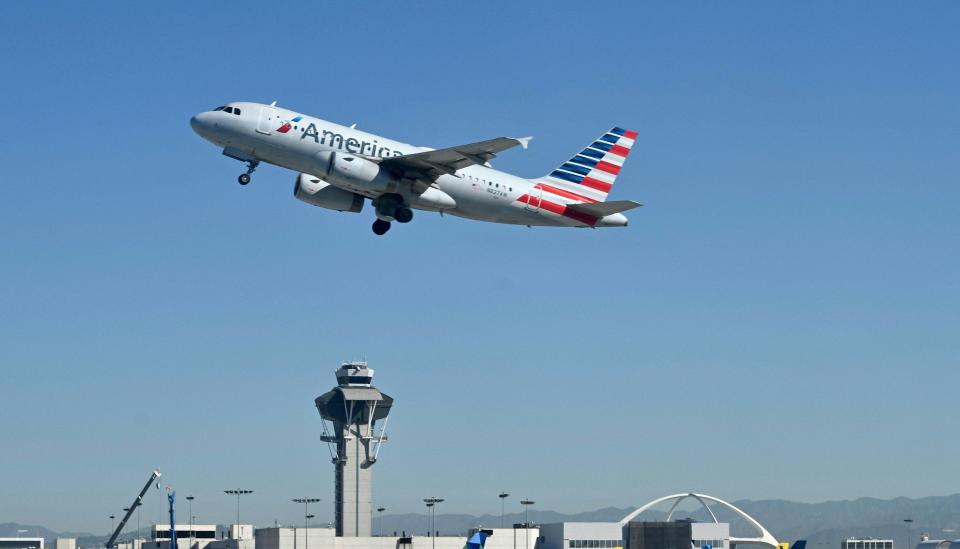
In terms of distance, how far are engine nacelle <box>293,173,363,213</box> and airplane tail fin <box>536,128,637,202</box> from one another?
12466 mm

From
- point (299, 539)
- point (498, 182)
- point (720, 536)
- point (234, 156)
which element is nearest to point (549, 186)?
point (498, 182)

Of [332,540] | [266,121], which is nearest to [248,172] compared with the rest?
[266,121]

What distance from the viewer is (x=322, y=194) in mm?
81938

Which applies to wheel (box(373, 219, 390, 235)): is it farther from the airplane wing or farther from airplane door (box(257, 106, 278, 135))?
airplane door (box(257, 106, 278, 135))

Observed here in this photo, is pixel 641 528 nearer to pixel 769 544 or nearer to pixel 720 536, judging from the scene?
pixel 720 536

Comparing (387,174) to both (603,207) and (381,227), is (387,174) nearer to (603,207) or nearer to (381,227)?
(381,227)

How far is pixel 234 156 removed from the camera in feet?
254

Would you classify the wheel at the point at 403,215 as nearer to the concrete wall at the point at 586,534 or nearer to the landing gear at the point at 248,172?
the landing gear at the point at 248,172

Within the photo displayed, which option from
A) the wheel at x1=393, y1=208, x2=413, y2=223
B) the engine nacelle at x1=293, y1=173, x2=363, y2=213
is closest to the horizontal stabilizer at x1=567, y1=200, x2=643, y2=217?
the wheel at x1=393, y1=208, x2=413, y2=223

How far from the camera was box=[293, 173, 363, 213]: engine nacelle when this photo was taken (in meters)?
81.9

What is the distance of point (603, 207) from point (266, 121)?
68.2 ft

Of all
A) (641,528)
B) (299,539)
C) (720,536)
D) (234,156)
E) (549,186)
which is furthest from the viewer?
(299,539)

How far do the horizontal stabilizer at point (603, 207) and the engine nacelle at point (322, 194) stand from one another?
1379 cm

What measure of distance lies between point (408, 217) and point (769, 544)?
133 metres
